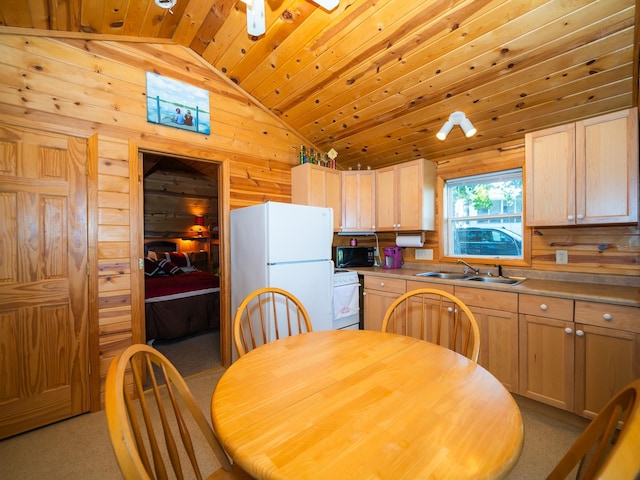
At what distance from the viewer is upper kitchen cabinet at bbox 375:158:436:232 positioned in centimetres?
302

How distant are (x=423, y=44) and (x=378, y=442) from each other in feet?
7.64

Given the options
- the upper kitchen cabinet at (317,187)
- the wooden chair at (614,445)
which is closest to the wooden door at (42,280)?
the upper kitchen cabinet at (317,187)

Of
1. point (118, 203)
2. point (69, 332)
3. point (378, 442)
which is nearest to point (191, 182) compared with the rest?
point (118, 203)

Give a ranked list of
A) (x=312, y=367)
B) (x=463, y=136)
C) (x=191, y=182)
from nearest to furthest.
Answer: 1. (x=312, y=367)
2. (x=463, y=136)
3. (x=191, y=182)

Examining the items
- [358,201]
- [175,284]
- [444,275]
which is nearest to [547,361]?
[444,275]

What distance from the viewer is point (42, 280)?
6.38ft

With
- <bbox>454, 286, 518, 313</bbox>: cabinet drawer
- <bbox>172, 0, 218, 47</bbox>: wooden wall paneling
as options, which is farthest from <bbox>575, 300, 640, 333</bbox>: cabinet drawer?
<bbox>172, 0, 218, 47</bbox>: wooden wall paneling

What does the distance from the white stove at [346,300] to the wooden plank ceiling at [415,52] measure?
161 cm

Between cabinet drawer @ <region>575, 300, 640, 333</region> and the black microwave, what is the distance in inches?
81.6

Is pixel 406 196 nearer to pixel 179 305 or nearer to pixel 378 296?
pixel 378 296

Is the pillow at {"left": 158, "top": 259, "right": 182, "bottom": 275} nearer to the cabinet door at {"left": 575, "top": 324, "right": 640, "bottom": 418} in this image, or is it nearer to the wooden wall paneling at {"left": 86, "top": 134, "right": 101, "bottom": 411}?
the wooden wall paneling at {"left": 86, "top": 134, "right": 101, "bottom": 411}

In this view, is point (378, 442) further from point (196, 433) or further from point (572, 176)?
point (572, 176)

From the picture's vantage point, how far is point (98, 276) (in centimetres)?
213

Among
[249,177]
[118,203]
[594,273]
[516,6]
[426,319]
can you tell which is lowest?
[426,319]
